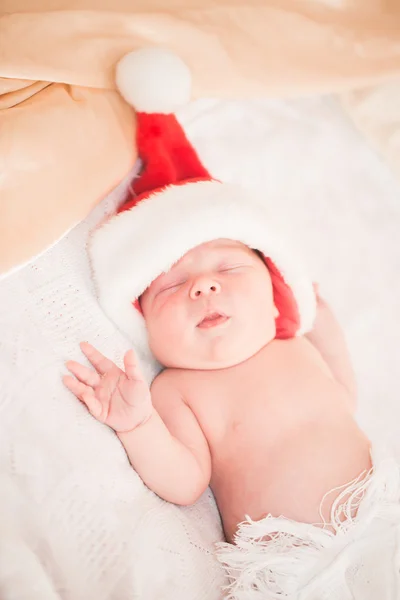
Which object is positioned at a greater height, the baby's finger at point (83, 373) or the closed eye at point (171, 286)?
the closed eye at point (171, 286)

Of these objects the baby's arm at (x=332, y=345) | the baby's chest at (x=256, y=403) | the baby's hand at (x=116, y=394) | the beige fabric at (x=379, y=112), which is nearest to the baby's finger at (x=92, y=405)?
the baby's hand at (x=116, y=394)

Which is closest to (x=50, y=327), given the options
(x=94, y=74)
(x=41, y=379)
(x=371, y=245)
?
(x=41, y=379)

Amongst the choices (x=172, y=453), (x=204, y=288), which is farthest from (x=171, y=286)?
(x=172, y=453)

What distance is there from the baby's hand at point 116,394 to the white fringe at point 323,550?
9.7 inches

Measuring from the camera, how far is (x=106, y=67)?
4.58ft

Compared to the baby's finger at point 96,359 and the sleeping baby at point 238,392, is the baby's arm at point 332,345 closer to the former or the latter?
the sleeping baby at point 238,392

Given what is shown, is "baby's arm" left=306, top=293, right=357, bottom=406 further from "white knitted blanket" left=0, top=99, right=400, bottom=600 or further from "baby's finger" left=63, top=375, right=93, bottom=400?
"baby's finger" left=63, top=375, right=93, bottom=400

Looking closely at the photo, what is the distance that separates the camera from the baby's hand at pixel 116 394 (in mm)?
1061

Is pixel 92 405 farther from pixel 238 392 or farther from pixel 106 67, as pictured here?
pixel 106 67

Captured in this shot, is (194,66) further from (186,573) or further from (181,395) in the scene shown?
(186,573)

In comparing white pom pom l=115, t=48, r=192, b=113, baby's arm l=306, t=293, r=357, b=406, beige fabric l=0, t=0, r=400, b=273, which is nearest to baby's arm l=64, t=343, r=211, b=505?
beige fabric l=0, t=0, r=400, b=273

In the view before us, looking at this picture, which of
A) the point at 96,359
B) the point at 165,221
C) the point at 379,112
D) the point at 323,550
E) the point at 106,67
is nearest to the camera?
the point at 323,550

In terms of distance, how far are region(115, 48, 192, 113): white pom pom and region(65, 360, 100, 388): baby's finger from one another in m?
0.55

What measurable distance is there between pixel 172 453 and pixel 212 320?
0.25 metres
